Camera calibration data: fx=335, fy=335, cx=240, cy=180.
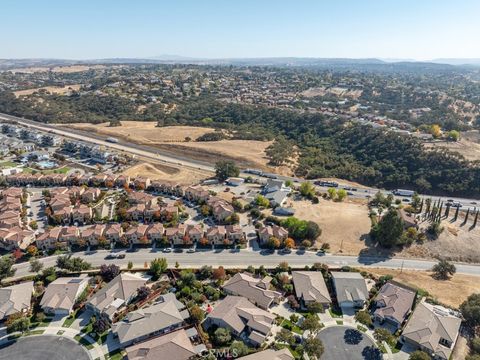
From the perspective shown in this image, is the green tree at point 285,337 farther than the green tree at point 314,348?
Yes

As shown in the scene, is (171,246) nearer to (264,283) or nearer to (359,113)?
(264,283)

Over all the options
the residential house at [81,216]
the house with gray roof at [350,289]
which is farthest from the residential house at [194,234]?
the house with gray roof at [350,289]

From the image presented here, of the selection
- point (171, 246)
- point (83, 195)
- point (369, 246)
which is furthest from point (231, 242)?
point (83, 195)

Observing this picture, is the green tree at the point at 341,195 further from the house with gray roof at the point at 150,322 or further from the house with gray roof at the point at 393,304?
the house with gray roof at the point at 150,322

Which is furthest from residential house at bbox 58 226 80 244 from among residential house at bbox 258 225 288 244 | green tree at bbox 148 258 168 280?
residential house at bbox 258 225 288 244

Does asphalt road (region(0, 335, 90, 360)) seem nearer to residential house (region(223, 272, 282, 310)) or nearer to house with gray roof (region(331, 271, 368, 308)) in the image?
residential house (region(223, 272, 282, 310))

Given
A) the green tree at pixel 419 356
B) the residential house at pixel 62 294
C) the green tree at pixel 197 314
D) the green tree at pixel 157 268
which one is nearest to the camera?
the green tree at pixel 419 356

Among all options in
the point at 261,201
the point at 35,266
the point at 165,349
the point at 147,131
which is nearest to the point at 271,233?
the point at 261,201
